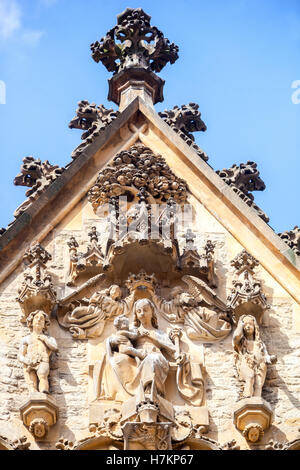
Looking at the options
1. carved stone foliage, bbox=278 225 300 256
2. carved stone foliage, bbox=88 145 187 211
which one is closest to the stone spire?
carved stone foliage, bbox=88 145 187 211

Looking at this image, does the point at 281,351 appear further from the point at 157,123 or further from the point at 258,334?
the point at 157,123

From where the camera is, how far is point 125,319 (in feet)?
50.0

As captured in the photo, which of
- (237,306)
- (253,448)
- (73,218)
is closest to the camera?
(253,448)

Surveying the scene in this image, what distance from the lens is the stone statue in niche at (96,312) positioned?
1534 centimetres

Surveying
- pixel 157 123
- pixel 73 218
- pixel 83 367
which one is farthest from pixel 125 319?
pixel 157 123

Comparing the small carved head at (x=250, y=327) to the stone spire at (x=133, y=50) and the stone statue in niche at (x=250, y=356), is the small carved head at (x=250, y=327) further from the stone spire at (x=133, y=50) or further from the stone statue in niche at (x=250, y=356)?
the stone spire at (x=133, y=50)

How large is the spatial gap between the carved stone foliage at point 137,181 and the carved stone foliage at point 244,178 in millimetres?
477

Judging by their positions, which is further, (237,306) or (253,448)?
(237,306)

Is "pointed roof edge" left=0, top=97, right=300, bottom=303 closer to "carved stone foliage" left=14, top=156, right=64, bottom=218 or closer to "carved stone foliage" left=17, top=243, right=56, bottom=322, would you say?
"carved stone foliage" left=14, top=156, right=64, bottom=218

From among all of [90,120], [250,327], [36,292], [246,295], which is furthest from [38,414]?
[90,120]

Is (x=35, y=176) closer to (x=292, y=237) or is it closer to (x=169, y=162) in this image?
(x=169, y=162)

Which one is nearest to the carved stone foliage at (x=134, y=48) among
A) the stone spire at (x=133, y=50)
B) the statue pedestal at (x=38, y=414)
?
the stone spire at (x=133, y=50)

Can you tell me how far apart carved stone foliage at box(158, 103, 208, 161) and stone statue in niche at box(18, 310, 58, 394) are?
3375 mm

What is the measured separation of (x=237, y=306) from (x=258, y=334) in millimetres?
363
